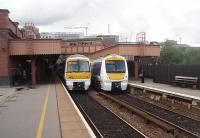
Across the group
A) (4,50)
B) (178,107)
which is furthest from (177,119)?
(4,50)

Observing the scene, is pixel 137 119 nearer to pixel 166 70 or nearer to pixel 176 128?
pixel 176 128

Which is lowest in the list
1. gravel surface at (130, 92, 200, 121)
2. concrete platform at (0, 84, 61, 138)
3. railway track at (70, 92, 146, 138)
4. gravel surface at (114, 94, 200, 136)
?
railway track at (70, 92, 146, 138)

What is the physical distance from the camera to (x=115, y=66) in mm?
31219

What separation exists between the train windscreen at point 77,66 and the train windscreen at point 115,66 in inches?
96.8

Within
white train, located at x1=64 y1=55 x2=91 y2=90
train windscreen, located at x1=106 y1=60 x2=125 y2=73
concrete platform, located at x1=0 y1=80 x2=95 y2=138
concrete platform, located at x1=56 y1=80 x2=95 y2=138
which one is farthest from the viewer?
white train, located at x1=64 y1=55 x2=91 y2=90

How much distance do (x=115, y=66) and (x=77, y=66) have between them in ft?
11.6

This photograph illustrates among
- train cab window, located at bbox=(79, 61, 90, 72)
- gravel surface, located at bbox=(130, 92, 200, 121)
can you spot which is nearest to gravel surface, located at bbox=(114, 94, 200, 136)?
gravel surface, located at bbox=(130, 92, 200, 121)

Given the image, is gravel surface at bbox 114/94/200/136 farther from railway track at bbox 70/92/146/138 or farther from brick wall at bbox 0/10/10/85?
brick wall at bbox 0/10/10/85

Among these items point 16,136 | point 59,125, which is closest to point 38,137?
point 16,136

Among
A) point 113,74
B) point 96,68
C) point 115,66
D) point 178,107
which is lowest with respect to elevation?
point 178,107

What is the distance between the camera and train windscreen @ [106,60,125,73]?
3099 cm

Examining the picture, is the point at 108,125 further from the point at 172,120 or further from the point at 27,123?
the point at 27,123

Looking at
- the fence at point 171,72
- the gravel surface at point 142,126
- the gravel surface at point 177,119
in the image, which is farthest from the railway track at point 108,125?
the fence at point 171,72

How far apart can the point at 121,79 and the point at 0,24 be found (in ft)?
43.6
